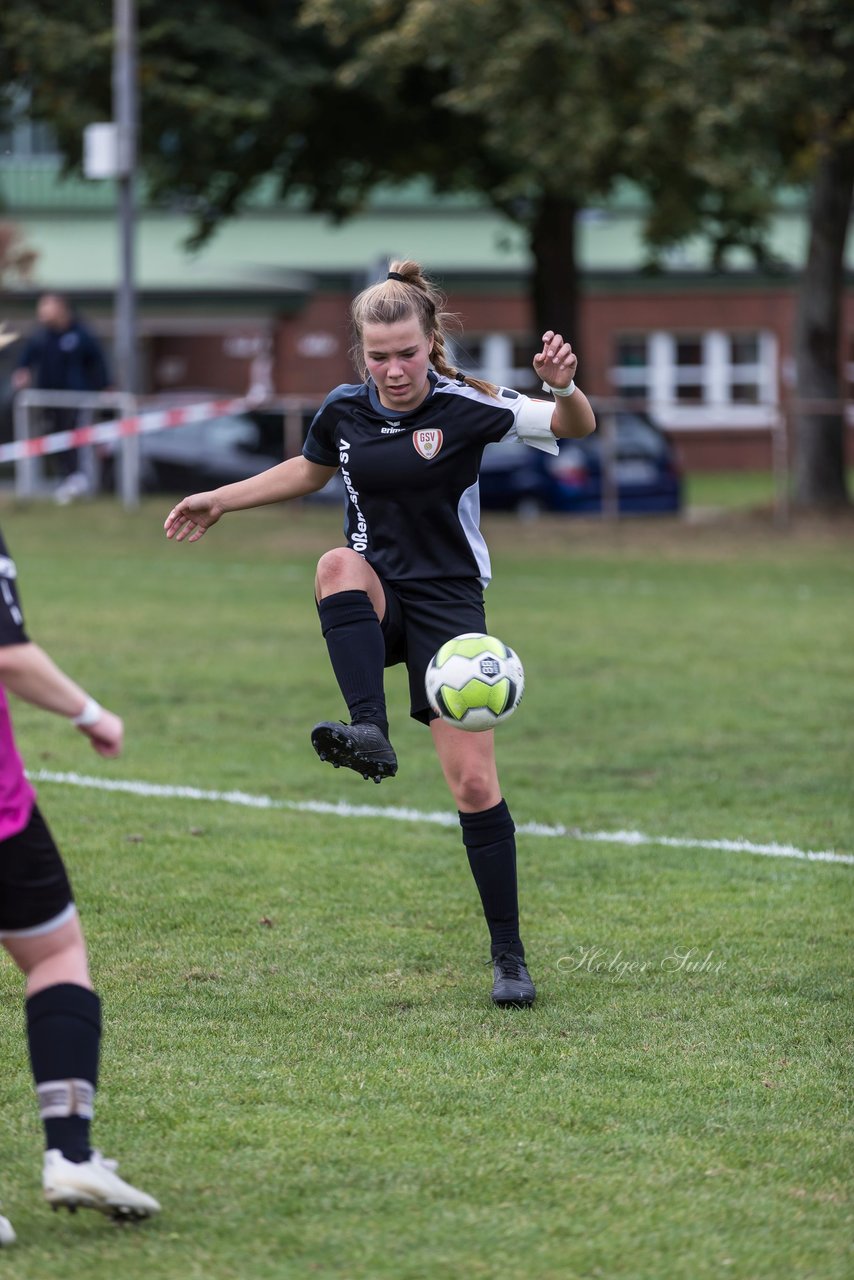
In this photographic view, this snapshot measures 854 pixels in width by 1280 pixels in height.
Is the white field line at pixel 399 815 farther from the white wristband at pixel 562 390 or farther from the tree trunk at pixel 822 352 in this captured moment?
the tree trunk at pixel 822 352

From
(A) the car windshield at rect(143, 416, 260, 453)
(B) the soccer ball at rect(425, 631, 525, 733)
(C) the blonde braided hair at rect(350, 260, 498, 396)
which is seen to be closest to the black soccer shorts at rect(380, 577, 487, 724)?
(B) the soccer ball at rect(425, 631, 525, 733)

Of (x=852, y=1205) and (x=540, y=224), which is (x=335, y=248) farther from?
(x=852, y=1205)

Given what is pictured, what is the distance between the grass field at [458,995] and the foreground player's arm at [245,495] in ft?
4.37

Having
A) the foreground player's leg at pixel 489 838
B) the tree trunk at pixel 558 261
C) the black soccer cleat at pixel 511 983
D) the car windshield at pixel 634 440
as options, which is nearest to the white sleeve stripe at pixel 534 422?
the foreground player's leg at pixel 489 838

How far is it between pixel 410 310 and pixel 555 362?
17.0 inches

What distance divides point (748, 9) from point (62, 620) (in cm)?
1031

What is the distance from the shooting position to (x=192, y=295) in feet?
137

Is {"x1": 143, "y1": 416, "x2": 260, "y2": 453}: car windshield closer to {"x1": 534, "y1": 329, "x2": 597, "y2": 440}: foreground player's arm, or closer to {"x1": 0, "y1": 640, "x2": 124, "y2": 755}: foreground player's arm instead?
{"x1": 534, "y1": 329, "x2": 597, "y2": 440}: foreground player's arm

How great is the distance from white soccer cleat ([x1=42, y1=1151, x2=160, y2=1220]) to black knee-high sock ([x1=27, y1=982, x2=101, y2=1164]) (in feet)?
0.10

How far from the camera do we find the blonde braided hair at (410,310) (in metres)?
5.20

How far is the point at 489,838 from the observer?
217 inches

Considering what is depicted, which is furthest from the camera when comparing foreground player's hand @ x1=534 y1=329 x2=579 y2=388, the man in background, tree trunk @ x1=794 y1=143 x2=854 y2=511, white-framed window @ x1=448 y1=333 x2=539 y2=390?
white-framed window @ x1=448 y1=333 x2=539 y2=390

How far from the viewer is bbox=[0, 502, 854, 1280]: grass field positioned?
12.4 ft

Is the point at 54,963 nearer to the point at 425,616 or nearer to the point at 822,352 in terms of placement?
the point at 425,616
